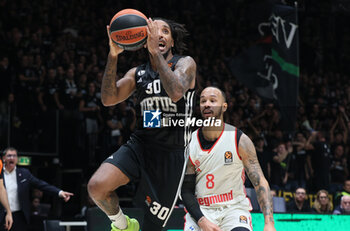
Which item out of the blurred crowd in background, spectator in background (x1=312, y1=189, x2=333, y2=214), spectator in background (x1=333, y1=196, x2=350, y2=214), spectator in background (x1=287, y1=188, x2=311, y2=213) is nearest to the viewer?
spectator in background (x1=333, y1=196, x2=350, y2=214)

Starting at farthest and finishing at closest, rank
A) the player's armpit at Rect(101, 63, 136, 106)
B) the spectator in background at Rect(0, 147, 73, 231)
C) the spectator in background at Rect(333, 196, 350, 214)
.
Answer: the spectator in background at Rect(333, 196, 350, 214) < the spectator in background at Rect(0, 147, 73, 231) < the player's armpit at Rect(101, 63, 136, 106)

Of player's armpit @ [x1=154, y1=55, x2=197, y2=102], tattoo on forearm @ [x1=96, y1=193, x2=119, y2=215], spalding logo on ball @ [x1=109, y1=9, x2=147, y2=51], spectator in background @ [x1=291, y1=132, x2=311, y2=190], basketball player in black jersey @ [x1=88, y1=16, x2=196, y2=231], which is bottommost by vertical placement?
spectator in background @ [x1=291, y1=132, x2=311, y2=190]

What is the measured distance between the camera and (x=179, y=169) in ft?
15.2

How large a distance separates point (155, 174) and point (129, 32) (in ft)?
3.74

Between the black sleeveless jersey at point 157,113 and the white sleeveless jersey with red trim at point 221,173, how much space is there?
52cm

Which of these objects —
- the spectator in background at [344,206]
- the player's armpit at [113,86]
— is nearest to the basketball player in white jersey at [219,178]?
the player's armpit at [113,86]

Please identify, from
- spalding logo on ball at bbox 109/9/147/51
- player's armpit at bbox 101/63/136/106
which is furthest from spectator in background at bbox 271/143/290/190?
spalding logo on ball at bbox 109/9/147/51

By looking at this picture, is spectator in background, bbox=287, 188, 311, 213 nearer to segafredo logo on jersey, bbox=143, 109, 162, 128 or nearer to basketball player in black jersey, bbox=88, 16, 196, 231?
basketball player in black jersey, bbox=88, 16, 196, 231

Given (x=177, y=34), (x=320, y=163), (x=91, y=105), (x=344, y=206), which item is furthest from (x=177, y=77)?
(x=320, y=163)

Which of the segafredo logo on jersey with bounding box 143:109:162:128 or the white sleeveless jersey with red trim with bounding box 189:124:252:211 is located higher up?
the segafredo logo on jersey with bounding box 143:109:162:128

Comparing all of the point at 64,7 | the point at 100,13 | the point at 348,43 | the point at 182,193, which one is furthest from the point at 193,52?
the point at 182,193

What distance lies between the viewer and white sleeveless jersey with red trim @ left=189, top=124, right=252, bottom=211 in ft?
16.3

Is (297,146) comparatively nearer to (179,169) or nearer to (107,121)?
(107,121)

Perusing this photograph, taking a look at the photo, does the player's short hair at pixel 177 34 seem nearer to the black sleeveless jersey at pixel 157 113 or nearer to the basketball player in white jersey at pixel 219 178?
the black sleeveless jersey at pixel 157 113
